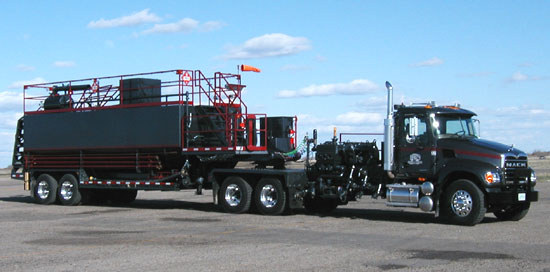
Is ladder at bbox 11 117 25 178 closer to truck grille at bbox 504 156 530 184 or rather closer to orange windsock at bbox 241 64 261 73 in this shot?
orange windsock at bbox 241 64 261 73

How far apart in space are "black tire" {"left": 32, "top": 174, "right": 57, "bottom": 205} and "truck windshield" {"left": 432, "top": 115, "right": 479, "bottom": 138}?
13.7 m

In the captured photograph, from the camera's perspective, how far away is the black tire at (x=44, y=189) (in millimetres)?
25203

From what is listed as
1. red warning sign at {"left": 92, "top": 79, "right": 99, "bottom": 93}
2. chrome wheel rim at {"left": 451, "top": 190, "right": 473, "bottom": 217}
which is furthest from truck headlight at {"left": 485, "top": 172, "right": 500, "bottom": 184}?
red warning sign at {"left": 92, "top": 79, "right": 99, "bottom": 93}

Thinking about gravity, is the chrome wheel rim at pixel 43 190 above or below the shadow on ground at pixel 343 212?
above

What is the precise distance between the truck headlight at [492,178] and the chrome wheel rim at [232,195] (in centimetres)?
716

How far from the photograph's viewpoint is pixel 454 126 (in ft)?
59.3

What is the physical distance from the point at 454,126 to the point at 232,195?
6.57 m

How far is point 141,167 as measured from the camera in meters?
23.0

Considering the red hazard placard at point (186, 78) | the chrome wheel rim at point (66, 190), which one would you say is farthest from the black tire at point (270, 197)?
the chrome wheel rim at point (66, 190)

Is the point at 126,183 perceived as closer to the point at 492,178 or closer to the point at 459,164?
the point at 459,164

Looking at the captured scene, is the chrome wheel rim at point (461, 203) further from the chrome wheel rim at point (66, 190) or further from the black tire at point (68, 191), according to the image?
the chrome wheel rim at point (66, 190)

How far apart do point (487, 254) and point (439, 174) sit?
559cm

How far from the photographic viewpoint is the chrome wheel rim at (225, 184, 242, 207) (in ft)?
68.7

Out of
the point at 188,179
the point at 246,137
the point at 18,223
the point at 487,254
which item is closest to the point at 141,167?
the point at 188,179
